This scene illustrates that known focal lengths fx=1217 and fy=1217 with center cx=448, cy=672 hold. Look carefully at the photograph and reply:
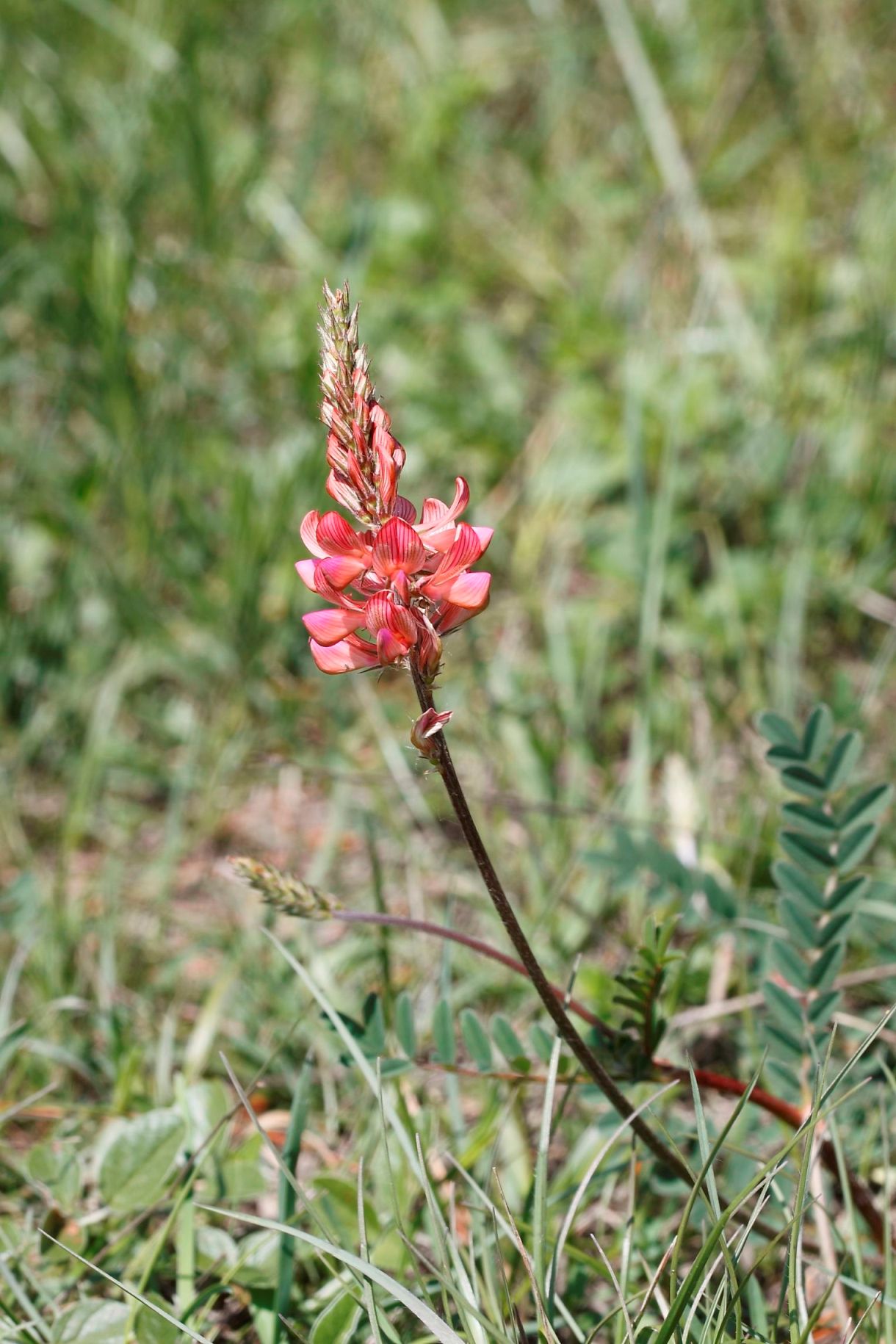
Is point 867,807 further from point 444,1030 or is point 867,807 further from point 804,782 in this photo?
point 444,1030

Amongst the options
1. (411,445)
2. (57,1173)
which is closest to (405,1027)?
(57,1173)

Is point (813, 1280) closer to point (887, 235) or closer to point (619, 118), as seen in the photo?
point (887, 235)

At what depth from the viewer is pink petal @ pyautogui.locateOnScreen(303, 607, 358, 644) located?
1194 mm

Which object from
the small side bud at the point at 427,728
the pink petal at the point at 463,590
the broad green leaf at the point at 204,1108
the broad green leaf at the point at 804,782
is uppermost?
the pink petal at the point at 463,590

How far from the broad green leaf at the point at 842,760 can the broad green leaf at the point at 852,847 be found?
0.06 m

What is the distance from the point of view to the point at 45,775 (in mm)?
2943

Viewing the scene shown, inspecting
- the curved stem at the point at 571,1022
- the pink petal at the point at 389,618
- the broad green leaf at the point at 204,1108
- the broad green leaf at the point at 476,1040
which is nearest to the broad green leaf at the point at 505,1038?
the broad green leaf at the point at 476,1040

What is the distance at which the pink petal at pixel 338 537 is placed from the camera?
1.19 metres

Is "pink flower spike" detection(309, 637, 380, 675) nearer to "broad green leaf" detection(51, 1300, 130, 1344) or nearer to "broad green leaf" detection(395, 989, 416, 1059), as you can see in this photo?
"broad green leaf" detection(395, 989, 416, 1059)

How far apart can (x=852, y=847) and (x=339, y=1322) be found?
2.97 feet

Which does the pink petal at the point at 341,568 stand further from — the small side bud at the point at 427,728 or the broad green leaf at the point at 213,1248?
the broad green leaf at the point at 213,1248

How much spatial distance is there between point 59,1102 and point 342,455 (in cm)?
141

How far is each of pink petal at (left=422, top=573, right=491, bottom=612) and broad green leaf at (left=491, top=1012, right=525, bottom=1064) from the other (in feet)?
2.20

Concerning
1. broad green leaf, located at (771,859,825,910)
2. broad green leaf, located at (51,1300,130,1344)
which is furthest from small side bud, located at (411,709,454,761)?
broad green leaf, located at (51,1300,130,1344)
